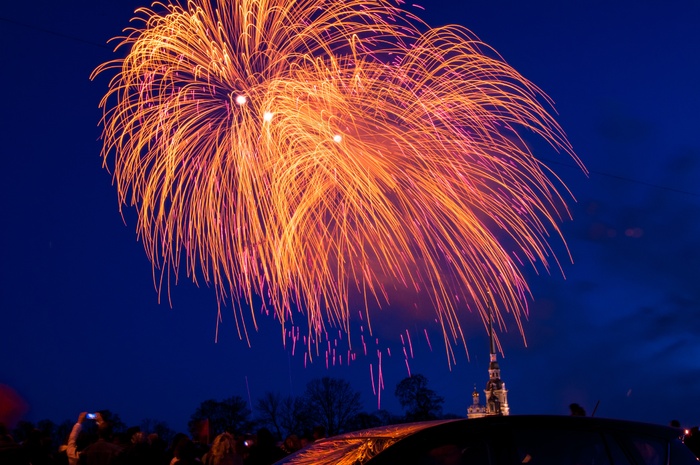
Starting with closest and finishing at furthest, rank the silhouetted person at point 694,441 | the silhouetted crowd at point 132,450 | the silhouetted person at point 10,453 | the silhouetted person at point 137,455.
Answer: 1. the silhouetted person at point 10,453
2. the silhouetted crowd at point 132,450
3. the silhouetted person at point 137,455
4. the silhouetted person at point 694,441

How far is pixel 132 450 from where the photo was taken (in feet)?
29.6

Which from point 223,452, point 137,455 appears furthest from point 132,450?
point 223,452

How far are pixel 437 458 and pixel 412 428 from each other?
31 cm

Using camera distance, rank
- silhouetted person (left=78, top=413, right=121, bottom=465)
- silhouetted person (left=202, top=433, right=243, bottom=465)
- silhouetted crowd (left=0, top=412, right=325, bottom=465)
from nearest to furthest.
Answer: silhouetted crowd (left=0, top=412, right=325, bottom=465) < silhouetted person (left=202, top=433, right=243, bottom=465) < silhouetted person (left=78, top=413, right=121, bottom=465)

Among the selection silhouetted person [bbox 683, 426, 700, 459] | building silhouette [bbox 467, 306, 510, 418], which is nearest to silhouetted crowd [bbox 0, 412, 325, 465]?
silhouetted person [bbox 683, 426, 700, 459]

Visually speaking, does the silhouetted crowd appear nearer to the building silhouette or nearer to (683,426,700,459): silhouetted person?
(683,426,700,459): silhouetted person

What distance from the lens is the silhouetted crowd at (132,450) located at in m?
8.27

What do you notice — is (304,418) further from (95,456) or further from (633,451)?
(633,451)

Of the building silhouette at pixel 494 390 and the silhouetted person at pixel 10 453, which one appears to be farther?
the building silhouette at pixel 494 390

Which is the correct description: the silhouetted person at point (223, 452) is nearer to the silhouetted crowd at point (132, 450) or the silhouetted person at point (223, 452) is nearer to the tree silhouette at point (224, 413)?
the silhouetted crowd at point (132, 450)

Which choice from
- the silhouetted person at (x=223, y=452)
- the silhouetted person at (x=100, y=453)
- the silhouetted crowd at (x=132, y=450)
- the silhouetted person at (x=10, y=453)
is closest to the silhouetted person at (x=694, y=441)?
the silhouetted crowd at (x=132, y=450)

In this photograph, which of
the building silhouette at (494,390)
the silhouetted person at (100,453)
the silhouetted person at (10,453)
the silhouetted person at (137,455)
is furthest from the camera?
the building silhouette at (494,390)

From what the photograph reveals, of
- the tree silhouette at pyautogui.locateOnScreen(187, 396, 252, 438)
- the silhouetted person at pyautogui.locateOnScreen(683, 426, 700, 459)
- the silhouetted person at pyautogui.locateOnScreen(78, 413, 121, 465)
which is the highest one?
the tree silhouette at pyautogui.locateOnScreen(187, 396, 252, 438)

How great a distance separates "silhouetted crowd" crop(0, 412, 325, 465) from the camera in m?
8.27
